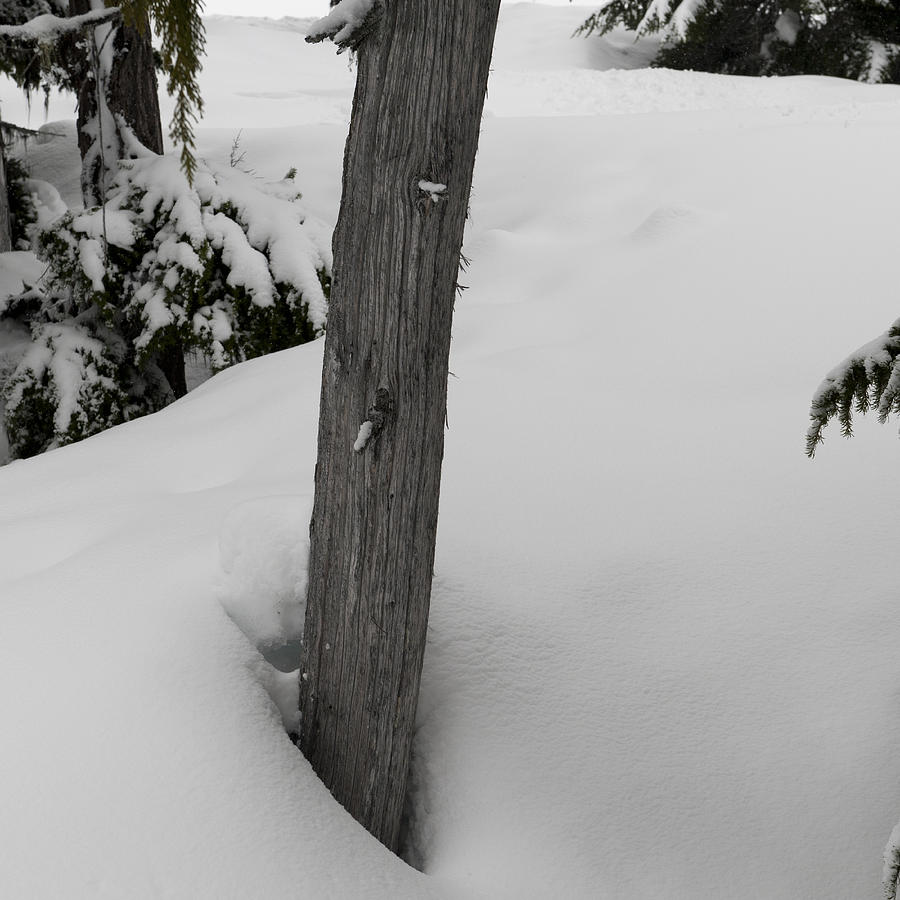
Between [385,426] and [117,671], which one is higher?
[385,426]

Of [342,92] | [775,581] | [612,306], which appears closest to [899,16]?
[612,306]

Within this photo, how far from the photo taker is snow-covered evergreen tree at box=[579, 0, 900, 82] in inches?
561

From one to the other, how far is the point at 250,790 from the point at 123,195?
15.5 feet

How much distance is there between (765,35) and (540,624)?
1718 centimetres

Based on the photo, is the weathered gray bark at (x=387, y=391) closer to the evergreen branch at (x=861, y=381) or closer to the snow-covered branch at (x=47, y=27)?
the evergreen branch at (x=861, y=381)

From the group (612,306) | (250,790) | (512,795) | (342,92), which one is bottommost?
(512,795)

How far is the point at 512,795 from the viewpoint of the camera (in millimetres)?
2484

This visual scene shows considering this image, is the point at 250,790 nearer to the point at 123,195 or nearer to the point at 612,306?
the point at 612,306

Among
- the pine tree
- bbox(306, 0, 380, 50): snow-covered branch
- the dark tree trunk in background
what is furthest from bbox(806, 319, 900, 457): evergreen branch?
the dark tree trunk in background

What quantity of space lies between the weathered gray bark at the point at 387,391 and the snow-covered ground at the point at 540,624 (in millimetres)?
165

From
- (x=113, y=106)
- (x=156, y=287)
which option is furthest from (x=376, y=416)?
(x=113, y=106)

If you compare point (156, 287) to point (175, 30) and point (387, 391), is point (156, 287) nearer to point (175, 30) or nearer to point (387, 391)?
point (175, 30)

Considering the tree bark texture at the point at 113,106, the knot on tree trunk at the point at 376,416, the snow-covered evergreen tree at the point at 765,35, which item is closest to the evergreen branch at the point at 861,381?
the knot on tree trunk at the point at 376,416

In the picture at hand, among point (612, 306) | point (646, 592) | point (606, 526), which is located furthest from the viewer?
point (612, 306)
